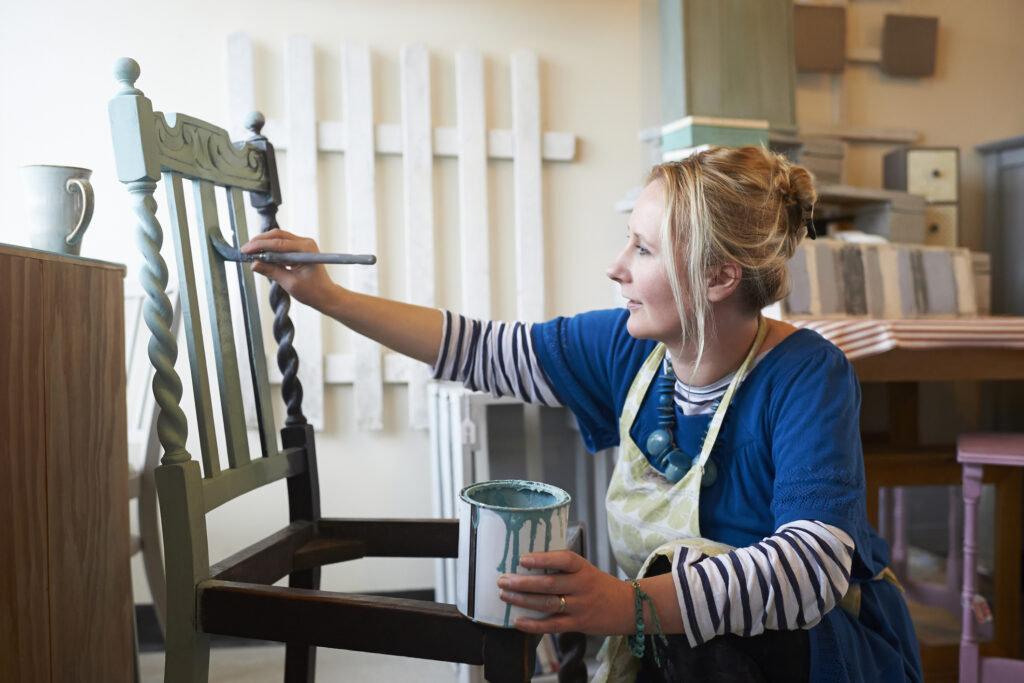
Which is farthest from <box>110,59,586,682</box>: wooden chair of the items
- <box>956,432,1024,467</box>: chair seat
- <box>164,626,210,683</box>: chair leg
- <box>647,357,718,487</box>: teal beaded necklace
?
<box>956,432,1024,467</box>: chair seat

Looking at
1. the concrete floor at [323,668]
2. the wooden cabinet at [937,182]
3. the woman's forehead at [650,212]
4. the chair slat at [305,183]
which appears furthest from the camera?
the wooden cabinet at [937,182]

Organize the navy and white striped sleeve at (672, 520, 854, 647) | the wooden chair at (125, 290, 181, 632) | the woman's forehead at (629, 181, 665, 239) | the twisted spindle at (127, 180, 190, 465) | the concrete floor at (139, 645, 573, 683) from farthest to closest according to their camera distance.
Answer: the concrete floor at (139, 645, 573, 683) < the wooden chair at (125, 290, 181, 632) < the woman's forehead at (629, 181, 665, 239) < the twisted spindle at (127, 180, 190, 465) < the navy and white striped sleeve at (672, 520, 854, 647)

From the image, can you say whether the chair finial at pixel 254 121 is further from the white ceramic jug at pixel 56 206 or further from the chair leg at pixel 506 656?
the chair leg at pixel 506 656

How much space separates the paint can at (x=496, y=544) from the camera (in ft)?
2.18

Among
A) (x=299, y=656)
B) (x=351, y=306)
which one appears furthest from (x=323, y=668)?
Result: (x=351, y=306)

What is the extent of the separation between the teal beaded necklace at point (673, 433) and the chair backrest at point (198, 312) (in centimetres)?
52

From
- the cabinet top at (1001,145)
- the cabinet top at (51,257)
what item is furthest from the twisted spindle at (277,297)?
the cabinet top at (1001,145)

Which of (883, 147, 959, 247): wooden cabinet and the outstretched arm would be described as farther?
(883, 147, 959, 247): wooden cabinet

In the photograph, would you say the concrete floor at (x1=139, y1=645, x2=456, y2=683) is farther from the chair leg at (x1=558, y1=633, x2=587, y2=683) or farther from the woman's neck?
the woman's neck

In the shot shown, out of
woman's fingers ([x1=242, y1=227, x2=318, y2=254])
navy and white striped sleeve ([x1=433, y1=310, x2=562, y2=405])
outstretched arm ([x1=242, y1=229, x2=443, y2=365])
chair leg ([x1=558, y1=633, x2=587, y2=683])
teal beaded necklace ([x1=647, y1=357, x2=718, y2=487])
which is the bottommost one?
chair leg ([x1=558, y1=633, x2=587, y2=683])

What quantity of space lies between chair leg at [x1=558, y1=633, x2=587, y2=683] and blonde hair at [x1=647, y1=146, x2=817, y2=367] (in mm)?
382

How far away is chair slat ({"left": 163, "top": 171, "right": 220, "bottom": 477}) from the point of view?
93cm

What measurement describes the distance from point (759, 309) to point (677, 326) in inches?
5.1

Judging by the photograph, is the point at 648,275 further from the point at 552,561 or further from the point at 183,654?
the point at 183,654
